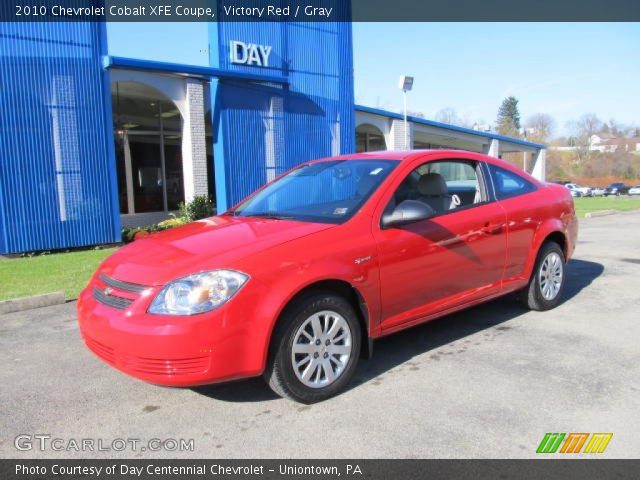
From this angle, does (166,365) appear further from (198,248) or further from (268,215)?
(268,215)

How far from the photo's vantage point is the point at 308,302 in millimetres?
3389

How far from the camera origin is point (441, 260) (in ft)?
13.7

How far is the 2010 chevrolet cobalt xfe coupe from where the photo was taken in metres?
3.12

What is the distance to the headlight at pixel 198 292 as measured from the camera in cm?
310

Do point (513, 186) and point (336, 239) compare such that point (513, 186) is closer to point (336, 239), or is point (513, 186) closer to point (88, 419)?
point (336, 239)

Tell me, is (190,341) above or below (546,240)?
below

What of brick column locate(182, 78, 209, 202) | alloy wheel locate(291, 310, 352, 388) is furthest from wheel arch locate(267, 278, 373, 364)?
brick column locate(182, 78, 209, 202)

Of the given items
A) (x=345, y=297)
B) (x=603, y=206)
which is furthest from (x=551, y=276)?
(x=603, y=206)

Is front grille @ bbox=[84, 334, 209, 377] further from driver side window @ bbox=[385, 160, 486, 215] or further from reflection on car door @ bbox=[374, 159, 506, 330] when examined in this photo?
driver side window @ bbox=[385, 160, 486, 215]

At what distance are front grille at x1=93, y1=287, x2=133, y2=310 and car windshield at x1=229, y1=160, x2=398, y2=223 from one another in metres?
1.36

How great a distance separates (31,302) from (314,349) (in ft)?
14.5

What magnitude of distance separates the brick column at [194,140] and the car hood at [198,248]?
34.4 feet

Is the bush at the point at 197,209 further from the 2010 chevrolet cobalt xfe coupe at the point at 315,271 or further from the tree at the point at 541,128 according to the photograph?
the tree at the point at 541,128
